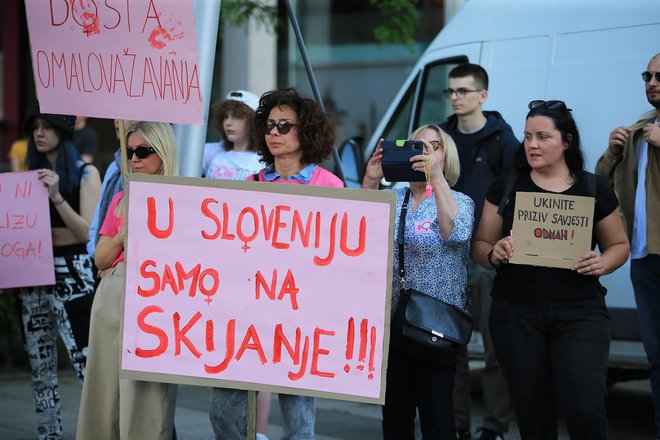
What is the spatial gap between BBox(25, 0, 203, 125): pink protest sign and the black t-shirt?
56.8 inches

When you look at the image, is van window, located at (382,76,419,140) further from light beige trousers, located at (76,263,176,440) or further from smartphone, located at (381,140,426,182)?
light beige trousers, located at (76,263,176,440)

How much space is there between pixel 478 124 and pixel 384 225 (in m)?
2.53

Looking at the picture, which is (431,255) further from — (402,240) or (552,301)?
(552,301)

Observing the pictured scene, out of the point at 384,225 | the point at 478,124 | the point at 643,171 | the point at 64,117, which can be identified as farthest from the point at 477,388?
the point at 384,225

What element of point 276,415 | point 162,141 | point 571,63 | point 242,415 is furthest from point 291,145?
point 276,415

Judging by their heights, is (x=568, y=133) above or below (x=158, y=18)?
below

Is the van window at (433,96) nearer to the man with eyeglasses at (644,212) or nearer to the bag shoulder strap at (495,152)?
the bag shoulder strap at (495,152)

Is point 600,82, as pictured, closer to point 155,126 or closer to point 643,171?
point 643,171

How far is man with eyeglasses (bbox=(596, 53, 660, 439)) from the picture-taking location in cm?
580

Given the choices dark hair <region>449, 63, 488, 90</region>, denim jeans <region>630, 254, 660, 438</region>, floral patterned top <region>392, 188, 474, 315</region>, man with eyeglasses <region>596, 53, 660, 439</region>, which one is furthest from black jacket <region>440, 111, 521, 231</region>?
floral patterned top <region>392, 188, 474, 315</region>

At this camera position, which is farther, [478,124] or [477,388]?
[477,388]

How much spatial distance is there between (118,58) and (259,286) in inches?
49.6

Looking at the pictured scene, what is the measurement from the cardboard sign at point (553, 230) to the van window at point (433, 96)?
3332 millimetres

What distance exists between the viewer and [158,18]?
4.94m
